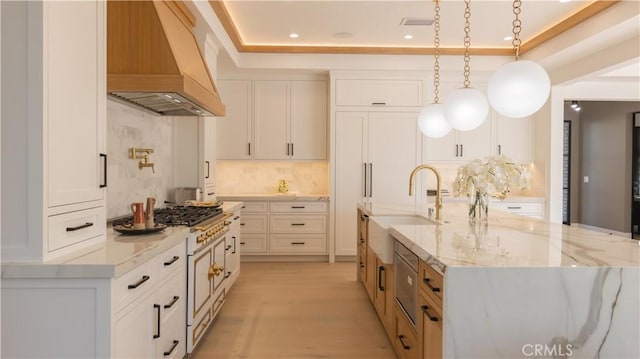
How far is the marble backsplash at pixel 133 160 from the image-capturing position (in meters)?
2.88

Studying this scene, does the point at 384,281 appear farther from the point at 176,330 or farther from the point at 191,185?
the point at 191,185

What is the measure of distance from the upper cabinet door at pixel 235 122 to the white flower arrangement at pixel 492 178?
11.9ft

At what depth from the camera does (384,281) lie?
297 centimetres

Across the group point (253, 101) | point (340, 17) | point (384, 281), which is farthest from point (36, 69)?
point (253, 101)

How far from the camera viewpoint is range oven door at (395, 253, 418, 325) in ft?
6.77

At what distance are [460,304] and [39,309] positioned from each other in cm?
161

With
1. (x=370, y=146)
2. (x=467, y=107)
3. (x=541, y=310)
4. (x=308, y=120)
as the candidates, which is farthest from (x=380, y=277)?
(x=308, y=120)

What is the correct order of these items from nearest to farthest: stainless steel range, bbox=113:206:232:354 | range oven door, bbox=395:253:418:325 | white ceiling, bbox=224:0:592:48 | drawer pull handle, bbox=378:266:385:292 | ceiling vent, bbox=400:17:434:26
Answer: range oven door, bbox=395:253:418:325 → stainless steel range, bbox=113:206:232:354 → drawer pull handle, bbox=378:266:385:292 → white ceiling, bbox=224:0:592:48 → ceiling vent, bbox=400:17:434:26

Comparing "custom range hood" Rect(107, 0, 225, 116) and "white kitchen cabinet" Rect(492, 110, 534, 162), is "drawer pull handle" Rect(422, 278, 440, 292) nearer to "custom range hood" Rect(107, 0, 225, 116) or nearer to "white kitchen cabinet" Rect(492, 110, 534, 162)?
"custom range hood" Rect(107, 0, 225, 116)

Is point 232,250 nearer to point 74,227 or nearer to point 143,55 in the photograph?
point 143,55

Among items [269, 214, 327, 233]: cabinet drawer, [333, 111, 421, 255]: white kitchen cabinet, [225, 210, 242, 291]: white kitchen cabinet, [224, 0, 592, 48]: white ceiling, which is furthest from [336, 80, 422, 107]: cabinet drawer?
[225, 210, 242, 291]: white kitchen cabinet

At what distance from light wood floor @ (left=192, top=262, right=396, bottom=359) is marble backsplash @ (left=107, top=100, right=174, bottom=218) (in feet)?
4.04

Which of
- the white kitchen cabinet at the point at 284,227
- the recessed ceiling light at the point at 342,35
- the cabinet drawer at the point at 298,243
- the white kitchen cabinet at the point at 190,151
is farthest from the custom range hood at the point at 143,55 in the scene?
the cabinet drawer at the point at 298,243

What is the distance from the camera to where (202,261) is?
9.08 feet
